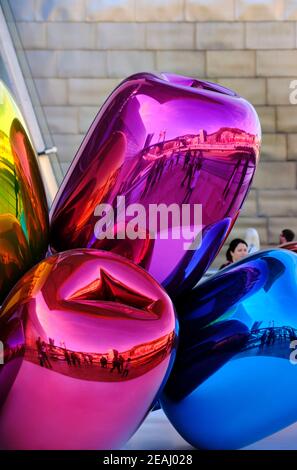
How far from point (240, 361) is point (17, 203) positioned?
478mm

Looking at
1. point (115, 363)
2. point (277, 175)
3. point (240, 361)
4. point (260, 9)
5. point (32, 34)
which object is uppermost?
point (115, 363)

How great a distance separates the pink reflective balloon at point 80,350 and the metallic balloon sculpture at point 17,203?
0.08 meters

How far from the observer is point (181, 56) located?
7.30 meters

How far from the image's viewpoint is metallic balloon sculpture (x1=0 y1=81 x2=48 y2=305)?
1403 mm

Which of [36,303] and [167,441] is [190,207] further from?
[167,441]

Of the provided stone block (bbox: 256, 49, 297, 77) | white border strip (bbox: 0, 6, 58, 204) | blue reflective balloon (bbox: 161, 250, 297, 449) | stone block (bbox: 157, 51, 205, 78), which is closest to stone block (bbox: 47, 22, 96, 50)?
white border strip (bbox: 0, 6, 58, 204)

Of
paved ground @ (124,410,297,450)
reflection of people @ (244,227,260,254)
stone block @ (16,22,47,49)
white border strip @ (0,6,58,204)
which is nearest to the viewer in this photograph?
paved ground @ (124,410,297,450)

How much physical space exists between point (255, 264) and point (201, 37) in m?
5.95

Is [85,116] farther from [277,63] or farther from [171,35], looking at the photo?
[277,63]

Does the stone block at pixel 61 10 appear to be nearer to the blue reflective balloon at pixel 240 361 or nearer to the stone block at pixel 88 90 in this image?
the stone block at pixel 88 90

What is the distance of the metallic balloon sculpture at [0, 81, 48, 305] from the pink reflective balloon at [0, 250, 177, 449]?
8 centimetres

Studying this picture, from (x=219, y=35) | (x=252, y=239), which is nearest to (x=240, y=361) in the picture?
(x=252, y=239)

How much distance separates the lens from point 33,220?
57.5 inches

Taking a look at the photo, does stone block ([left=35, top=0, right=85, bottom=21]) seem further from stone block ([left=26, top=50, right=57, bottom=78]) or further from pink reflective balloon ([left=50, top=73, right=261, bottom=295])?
pink reflective balloon ([left=50, top=73, right=261, bottom=295])
